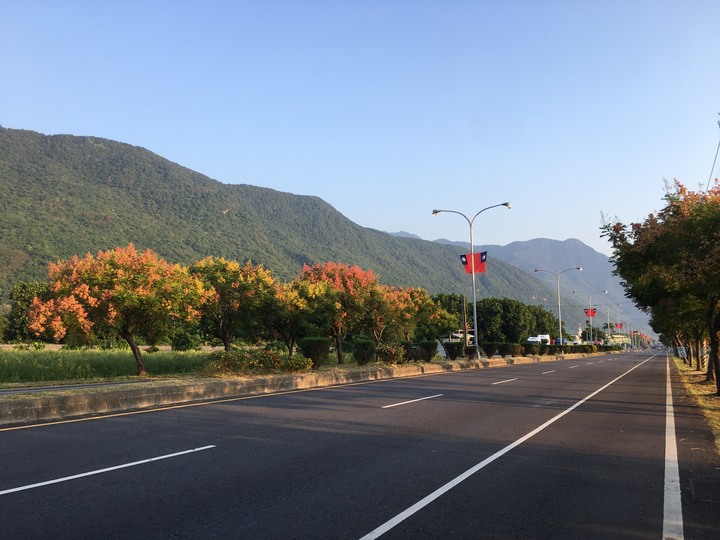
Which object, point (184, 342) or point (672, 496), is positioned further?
point (184, 342)

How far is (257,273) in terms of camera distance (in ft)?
108

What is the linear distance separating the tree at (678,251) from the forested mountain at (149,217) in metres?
78.4

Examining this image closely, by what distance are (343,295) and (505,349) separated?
26055 mm

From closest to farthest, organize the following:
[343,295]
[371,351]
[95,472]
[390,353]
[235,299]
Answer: [95,472], [371,351], [235,299], [390,353], [343,295]

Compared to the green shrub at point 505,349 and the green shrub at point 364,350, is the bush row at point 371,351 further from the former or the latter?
the green shrub at point 505,349

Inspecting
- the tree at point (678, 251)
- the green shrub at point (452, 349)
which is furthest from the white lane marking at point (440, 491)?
the green shrub at point (452, 349)

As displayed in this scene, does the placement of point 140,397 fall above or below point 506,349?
below

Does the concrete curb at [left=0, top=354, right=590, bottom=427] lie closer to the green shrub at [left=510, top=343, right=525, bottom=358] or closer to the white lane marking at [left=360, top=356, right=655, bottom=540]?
the white lane marking at [left=360, top=356, right=655, bottom=540]

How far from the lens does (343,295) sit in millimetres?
34688

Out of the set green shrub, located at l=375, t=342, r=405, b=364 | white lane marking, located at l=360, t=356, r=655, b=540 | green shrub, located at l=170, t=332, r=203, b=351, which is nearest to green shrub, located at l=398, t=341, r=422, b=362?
green shrub, located at l=375, t=342, r=405, b=364

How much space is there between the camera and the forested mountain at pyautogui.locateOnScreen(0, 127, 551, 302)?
88.5m

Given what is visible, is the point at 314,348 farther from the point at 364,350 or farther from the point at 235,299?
the point at 235,299

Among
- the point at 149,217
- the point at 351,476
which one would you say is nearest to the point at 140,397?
the point at 351,476

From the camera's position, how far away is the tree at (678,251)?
1570cm
